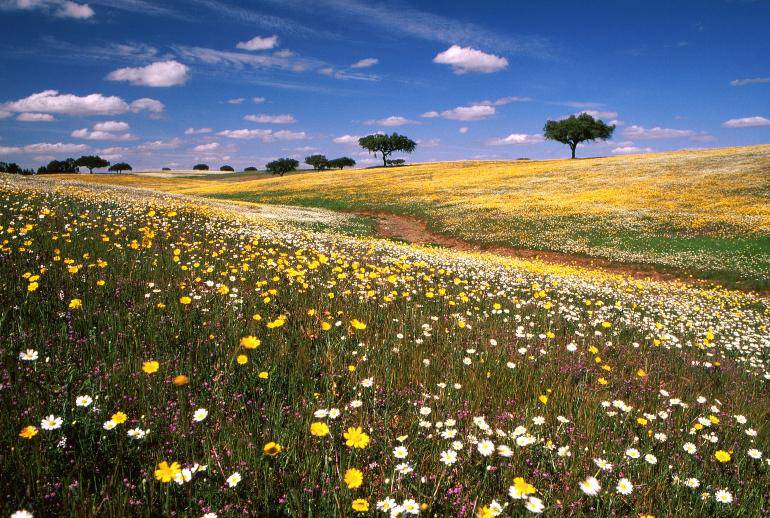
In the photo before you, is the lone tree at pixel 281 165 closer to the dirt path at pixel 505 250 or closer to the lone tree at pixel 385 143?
the lone tree at pixel 385 143

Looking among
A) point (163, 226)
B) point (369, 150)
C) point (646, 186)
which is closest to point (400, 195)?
point (646, 186)

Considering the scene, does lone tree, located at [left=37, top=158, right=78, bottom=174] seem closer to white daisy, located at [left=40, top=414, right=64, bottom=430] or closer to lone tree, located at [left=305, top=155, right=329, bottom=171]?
lone tree, located at [left=305, top=155, right=329, bottom=171]

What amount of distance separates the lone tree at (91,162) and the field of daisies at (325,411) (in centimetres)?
13681

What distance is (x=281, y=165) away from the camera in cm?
11006

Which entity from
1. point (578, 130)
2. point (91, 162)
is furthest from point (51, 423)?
point (91, 162)

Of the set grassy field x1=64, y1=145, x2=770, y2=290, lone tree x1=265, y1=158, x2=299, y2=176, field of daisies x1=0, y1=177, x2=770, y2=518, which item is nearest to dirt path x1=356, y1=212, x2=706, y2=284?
grassy field x1=64, y1=145, x2=770, y2=290

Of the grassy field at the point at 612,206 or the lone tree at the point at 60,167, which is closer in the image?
the grassy field at the point at 612,206

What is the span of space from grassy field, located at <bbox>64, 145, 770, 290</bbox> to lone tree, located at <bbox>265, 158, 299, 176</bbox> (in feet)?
146

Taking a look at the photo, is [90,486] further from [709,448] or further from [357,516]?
[709,448]

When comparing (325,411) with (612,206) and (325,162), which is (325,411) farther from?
(325,162)

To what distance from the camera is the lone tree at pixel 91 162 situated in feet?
380

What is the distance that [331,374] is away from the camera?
3.90 metres

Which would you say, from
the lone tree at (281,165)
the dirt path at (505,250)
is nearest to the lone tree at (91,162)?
the lone tree at (281,165)

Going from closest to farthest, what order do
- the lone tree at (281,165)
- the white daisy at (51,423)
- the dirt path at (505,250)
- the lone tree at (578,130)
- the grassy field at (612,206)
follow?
the white daisy at (51,423) → the dirt path at (505,250) → the grassy field at (612,206) → the lone tree at (578,130) → the lone tree at (281,165)
